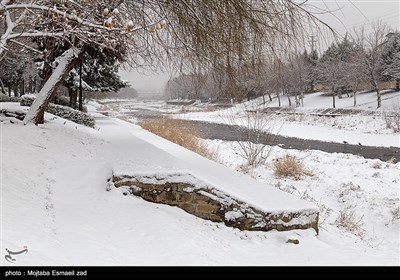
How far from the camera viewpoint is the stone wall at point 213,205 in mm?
5129

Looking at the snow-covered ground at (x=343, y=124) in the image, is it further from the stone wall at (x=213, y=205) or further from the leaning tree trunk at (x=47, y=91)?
the stone wall at (x=213, y=205)

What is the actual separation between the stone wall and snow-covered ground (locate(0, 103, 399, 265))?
0.11m

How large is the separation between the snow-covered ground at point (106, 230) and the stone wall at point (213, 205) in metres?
0.11

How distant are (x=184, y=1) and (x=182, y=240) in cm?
341

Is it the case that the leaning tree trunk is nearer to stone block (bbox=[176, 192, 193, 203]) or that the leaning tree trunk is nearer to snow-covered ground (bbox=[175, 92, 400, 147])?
stone block (bbox=[176, 192, 193, 203])

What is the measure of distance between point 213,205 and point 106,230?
1.62 m

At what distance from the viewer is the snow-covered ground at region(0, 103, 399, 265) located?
362cm

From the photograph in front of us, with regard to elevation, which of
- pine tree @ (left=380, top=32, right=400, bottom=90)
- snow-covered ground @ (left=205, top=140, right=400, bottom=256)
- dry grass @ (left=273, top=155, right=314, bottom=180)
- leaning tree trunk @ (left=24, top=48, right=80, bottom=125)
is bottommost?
snow-covered ground @ (left=205, top=140, right=400, bottom=256)

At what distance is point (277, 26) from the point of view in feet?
17.1

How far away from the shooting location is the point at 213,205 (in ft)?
17.3

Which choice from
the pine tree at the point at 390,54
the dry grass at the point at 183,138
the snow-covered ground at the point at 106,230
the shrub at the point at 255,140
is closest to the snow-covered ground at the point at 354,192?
the snow-covered ground at the point at 106,230

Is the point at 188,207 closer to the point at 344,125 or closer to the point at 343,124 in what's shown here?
the point at 344,125

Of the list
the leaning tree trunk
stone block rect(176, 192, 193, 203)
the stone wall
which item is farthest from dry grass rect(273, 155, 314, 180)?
the leaning tree trunk
